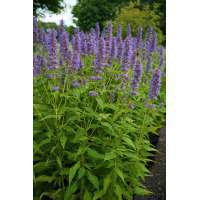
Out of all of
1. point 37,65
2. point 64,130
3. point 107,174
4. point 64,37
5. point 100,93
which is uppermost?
point 64,37

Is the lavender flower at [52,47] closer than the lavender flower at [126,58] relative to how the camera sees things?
Yes

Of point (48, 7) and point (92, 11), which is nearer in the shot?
point (92, 11)

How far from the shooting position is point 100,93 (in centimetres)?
321

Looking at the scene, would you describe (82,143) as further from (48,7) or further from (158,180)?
(48,7)

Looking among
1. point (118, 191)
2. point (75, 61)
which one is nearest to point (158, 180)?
point (118, 191)

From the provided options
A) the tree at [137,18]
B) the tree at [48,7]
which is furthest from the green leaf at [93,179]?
the tree at [137,18]

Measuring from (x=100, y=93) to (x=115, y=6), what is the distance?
3.86m

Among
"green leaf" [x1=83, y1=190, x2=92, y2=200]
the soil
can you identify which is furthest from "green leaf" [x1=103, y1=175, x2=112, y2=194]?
the soil

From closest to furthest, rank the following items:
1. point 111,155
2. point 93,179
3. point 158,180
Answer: point 111,155
point 93,179
point 158,180

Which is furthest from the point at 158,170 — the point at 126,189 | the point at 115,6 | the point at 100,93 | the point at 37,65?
the point at 115,6

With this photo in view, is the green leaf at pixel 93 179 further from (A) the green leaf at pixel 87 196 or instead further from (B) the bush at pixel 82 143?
(A) the green leaf at pixel 87 196
